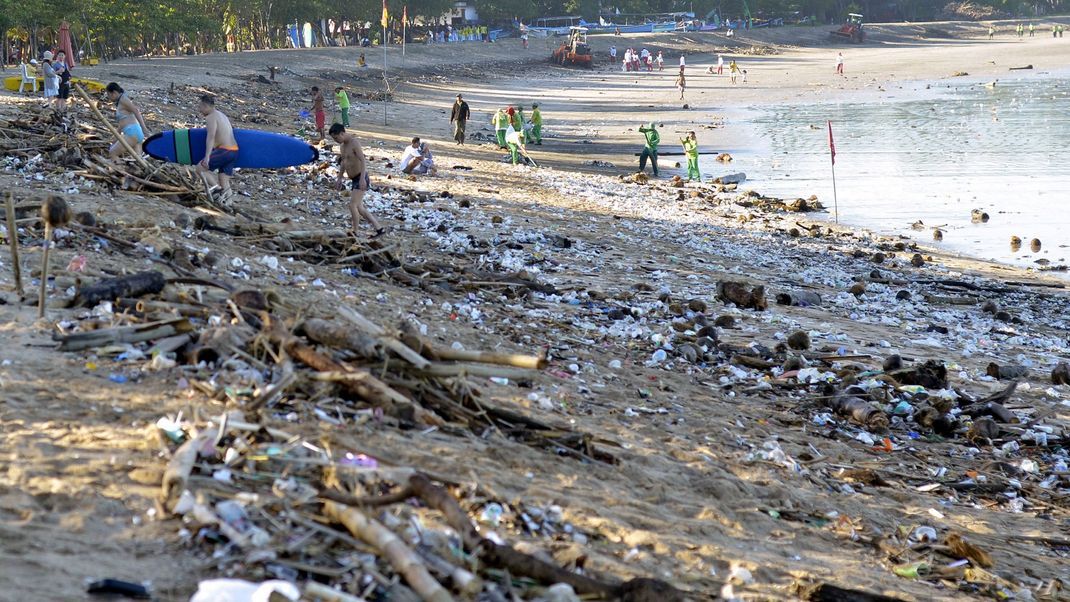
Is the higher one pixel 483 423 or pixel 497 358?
pixel 497 358

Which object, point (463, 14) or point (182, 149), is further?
point (463, 14)

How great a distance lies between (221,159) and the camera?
39.8ft

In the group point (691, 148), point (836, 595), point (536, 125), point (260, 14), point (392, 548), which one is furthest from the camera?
point (260, 14)

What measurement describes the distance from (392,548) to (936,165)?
24.4m

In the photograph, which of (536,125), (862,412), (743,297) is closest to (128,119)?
(743,297)

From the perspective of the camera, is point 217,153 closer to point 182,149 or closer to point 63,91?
point 182,149

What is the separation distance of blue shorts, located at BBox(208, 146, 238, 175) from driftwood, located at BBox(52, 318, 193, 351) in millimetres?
6543

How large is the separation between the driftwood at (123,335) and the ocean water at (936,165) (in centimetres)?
1314

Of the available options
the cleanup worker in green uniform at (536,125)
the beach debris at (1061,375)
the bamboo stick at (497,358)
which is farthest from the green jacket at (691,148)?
the bamboo stick at (497,358)

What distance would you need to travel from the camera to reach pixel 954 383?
887cm

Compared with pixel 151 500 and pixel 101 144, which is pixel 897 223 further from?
pixel 151 500

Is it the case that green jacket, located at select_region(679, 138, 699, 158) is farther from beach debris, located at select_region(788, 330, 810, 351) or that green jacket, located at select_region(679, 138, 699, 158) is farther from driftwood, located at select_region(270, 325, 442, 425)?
driftwood, located at select_region(270, 325, 442, 425)

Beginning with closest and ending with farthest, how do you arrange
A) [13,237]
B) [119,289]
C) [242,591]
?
[242,591]
[13,237]
[119,289]

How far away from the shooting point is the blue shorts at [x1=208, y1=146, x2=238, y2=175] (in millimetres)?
12055
